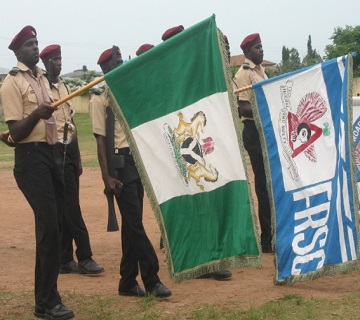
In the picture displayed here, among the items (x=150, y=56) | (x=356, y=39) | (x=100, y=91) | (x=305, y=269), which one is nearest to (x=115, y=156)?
(x=100, y=91)

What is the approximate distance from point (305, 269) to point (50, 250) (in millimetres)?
1997

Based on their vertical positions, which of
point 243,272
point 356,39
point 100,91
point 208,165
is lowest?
point 243,272

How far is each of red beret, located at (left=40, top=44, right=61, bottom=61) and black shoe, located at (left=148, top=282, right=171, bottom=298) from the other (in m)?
2.83

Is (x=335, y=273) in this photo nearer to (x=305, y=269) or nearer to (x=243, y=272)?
(x=305, y=269)

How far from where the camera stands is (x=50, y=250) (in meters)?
5.71

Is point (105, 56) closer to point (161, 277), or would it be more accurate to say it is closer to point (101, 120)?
point (101, 120)

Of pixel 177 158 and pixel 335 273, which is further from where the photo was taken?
pixel 335 273

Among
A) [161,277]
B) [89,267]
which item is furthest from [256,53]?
[89,267]

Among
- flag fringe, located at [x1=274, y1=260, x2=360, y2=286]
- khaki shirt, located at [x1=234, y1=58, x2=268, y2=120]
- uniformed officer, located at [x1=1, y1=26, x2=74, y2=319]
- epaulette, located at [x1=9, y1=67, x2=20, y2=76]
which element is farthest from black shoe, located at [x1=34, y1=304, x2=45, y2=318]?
Result: khaki shirt, located at [x1=234, y1=58, x2=268, y2=120]

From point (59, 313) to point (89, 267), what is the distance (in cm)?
195

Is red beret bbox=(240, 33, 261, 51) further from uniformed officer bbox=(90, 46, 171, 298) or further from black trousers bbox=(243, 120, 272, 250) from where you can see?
uniformed officer bbox=(90, 46, 171, 298)

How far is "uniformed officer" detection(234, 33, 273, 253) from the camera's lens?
26.7 ft

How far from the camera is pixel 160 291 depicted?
621 centimetres

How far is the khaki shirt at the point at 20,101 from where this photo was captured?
18.7 ft
